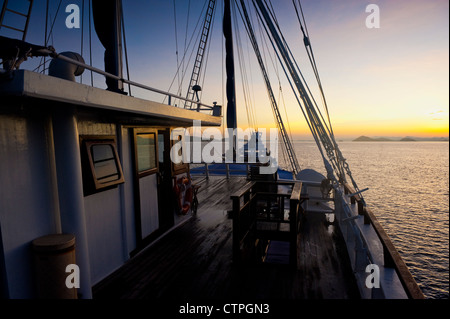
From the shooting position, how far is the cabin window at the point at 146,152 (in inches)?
208

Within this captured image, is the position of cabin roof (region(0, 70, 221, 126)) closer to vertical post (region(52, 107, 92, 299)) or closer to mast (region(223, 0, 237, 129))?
vertical post (region(52, 107, 92, 299))

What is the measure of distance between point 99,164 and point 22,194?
4.23 feet

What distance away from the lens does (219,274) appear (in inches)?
172

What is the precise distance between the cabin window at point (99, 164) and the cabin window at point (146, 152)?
70 cm

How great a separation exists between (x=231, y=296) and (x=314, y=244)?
2.51 meters

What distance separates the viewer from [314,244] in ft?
18.0

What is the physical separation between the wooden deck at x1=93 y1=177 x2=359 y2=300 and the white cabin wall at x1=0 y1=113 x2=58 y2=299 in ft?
3.98

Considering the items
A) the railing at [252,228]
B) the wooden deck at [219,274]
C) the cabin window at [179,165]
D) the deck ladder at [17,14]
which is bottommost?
the wooden deck at [219,274]

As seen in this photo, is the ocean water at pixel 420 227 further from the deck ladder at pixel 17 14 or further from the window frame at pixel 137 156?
the deck ladder at pixel 17 14

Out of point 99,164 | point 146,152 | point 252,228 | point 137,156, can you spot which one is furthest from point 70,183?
point 252,228

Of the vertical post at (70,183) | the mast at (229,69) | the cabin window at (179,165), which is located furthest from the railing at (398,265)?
the mast at (229,69)

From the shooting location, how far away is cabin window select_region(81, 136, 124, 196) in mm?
A: 3883

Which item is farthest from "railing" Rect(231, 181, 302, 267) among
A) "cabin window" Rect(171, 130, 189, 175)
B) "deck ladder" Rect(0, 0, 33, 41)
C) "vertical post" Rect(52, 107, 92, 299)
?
"deck ladder" Rect(0, 0, 33, 41)
